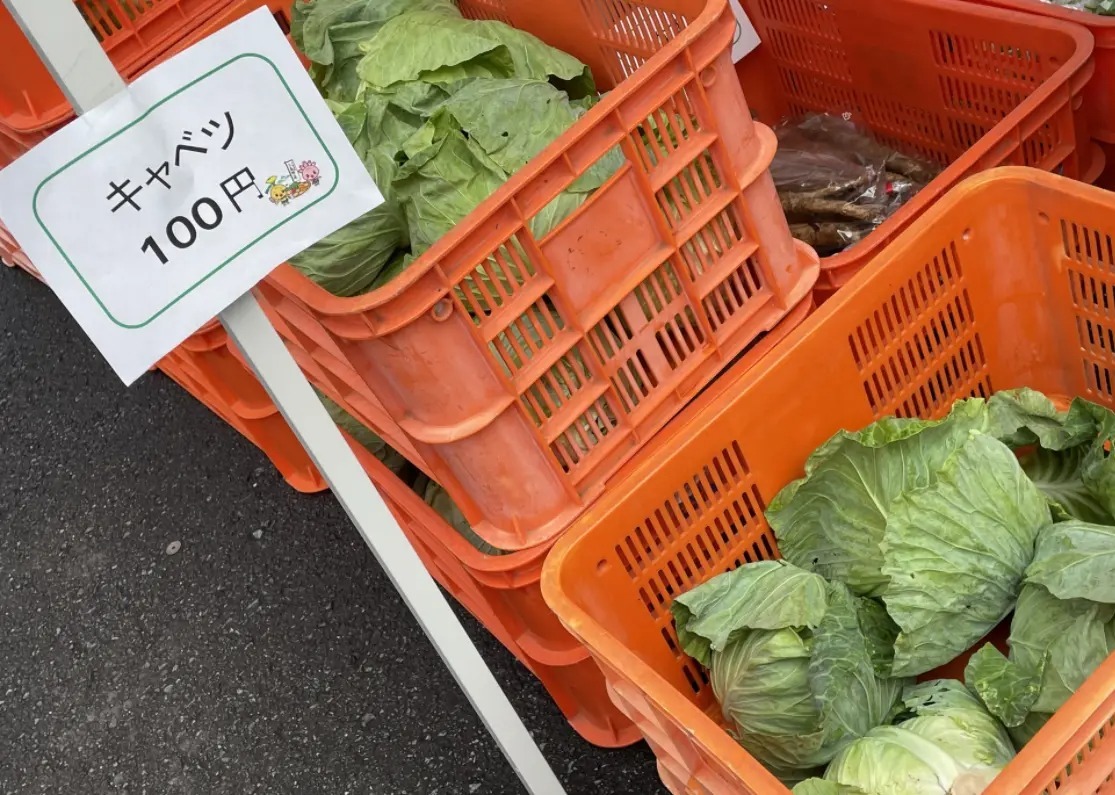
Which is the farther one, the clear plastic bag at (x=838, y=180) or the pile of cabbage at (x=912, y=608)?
the clear plastic bag at (x=838, y=180)

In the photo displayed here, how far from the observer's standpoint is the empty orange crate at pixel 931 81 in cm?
163

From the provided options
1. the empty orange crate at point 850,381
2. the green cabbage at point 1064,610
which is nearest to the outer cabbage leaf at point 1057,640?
the green cabbage at point 1064,610

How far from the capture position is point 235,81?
87cm

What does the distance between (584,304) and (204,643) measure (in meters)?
1.31

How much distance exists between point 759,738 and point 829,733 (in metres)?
0.10

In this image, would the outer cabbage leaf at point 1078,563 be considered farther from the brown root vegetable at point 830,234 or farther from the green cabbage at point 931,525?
the brown root vegetable at point 830,234

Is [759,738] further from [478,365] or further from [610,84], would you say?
[610,84]

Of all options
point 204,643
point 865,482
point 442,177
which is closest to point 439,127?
point 442,177

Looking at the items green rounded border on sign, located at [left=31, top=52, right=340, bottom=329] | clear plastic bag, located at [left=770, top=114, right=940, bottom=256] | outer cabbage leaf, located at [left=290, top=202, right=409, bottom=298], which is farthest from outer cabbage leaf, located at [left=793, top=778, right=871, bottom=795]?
clear plastic bag, located at [left=770, top=114, right=940, bottom=256]

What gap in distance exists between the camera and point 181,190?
34.3 inches

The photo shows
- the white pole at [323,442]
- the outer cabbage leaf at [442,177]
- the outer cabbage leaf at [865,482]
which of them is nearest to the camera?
the white pole at [323,442]

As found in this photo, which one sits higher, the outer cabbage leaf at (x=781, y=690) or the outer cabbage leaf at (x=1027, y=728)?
the outer cabbage leaf at (x=781, y=690)

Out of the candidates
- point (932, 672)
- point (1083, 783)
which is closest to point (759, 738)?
point (932, 672)

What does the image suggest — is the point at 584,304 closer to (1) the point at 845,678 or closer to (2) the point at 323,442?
(2) the point at 323,442
